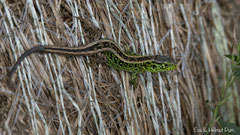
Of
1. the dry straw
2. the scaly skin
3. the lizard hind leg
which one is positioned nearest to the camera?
the dry straw

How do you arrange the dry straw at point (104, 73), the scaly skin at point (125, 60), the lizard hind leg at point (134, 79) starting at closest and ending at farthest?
the dry straw at point (104, 73) → the scaly skin at point (125, 60) → the lizard hind leg at point (134, 79)

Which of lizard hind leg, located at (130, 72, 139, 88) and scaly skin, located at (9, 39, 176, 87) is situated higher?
scaly skin, located at (9, 39, 176, 87)

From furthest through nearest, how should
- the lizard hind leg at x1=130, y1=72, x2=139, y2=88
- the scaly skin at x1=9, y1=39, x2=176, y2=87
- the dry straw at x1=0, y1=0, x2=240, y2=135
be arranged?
the lizard hind leg at x1=130, y1=72, x2=139, y2=88, the scaly skin at x1=9, y1=39, x2=176, y2=87, the dry straw at x1=0, y1=0, x2=240, y2=135

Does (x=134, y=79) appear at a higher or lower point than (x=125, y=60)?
lower

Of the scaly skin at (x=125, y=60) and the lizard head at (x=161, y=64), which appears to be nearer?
the scaly skin at (x=125, y=60)

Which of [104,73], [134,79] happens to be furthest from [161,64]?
[104,73]

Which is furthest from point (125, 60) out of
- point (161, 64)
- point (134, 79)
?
point (161, 64)

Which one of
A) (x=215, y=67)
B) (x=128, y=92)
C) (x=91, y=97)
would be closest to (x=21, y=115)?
(x=91, y=97)

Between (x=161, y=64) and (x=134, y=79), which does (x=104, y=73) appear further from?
(x=161, y=64)

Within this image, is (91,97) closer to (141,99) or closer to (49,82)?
(49,82)

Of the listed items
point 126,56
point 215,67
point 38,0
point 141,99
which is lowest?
point 141,99

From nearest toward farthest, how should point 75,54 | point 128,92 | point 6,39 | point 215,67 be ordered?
point 6,39 < point 75,54 < point 128,92 < point 215,67
